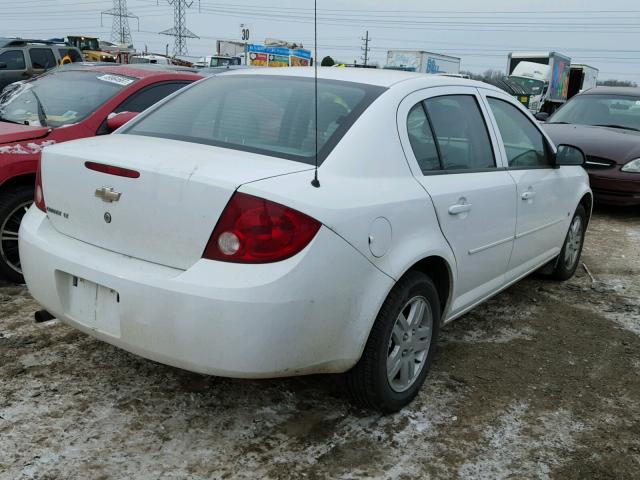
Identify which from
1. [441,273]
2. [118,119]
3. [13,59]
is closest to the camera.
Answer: [441,273]

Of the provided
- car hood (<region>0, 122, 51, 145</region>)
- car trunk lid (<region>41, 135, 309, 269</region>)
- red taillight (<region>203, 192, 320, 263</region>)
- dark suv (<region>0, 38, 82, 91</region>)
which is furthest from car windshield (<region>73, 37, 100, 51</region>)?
red taillight (<region>203, 192, 320, 263</region>)

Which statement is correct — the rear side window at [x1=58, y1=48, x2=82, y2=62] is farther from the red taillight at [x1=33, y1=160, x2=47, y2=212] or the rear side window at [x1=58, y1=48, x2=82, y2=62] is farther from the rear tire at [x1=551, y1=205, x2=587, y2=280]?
the red taillight at [x1=33, y1=160, x2=47, y2=212]

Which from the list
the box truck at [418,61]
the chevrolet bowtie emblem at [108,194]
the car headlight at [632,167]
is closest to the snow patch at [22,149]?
the chevrolet bowtie emblem at [108,194]

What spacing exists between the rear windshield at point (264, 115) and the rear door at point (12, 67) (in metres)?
13.3

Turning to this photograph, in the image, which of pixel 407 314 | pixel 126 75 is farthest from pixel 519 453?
pixel 126 75

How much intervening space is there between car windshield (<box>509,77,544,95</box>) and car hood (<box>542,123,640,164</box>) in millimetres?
19251

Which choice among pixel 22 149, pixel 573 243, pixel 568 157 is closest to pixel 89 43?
pixel 22 149

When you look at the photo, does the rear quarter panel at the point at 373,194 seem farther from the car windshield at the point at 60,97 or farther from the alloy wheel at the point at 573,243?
the car windshield at the point at 60,97

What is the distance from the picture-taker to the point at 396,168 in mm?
2801

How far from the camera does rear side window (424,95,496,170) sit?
3225 millimetres

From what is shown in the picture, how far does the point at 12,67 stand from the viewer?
15125mm

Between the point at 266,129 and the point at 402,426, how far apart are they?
A: 149cm

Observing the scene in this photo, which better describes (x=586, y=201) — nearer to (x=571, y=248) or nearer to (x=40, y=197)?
(x=571, y=248)

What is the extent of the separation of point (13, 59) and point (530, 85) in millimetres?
20116
